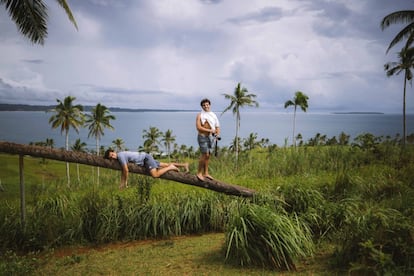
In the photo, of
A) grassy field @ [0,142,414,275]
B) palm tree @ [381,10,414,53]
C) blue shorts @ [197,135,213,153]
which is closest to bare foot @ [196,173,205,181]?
blue shorts @ [197,135,213,153]

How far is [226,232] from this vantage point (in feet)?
21.0

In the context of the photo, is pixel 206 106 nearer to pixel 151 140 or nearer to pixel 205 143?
pixel 205 143

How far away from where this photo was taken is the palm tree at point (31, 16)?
10.2 m

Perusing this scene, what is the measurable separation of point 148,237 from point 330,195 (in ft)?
18.9

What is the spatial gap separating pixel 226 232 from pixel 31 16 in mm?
10016

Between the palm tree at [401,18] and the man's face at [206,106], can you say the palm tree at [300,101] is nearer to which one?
the palm tree at [401,18]

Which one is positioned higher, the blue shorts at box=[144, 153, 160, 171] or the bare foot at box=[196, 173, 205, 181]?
the blue shorts at box=[144, 153, 160, 171]

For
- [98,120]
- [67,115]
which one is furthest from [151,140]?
[67,115]

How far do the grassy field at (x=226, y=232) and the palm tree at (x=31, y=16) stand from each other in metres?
6.06

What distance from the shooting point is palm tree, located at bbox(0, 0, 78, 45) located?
10.2m

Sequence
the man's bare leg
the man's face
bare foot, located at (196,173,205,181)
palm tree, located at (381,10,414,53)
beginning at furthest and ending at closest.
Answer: palm tree, located at (381,10,414,53) → bare foot, located at (196,173,205,181) → the man's bare leg → the man's face

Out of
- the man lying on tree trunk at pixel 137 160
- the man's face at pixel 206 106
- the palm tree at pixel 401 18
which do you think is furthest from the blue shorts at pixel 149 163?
the palm tree at pixel 401 18

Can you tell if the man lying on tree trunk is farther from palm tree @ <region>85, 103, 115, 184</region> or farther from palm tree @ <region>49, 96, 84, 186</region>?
palm tree @ <region>85, 103, 115, 184</region>

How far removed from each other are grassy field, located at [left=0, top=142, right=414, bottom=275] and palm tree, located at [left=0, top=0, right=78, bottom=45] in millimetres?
6056
